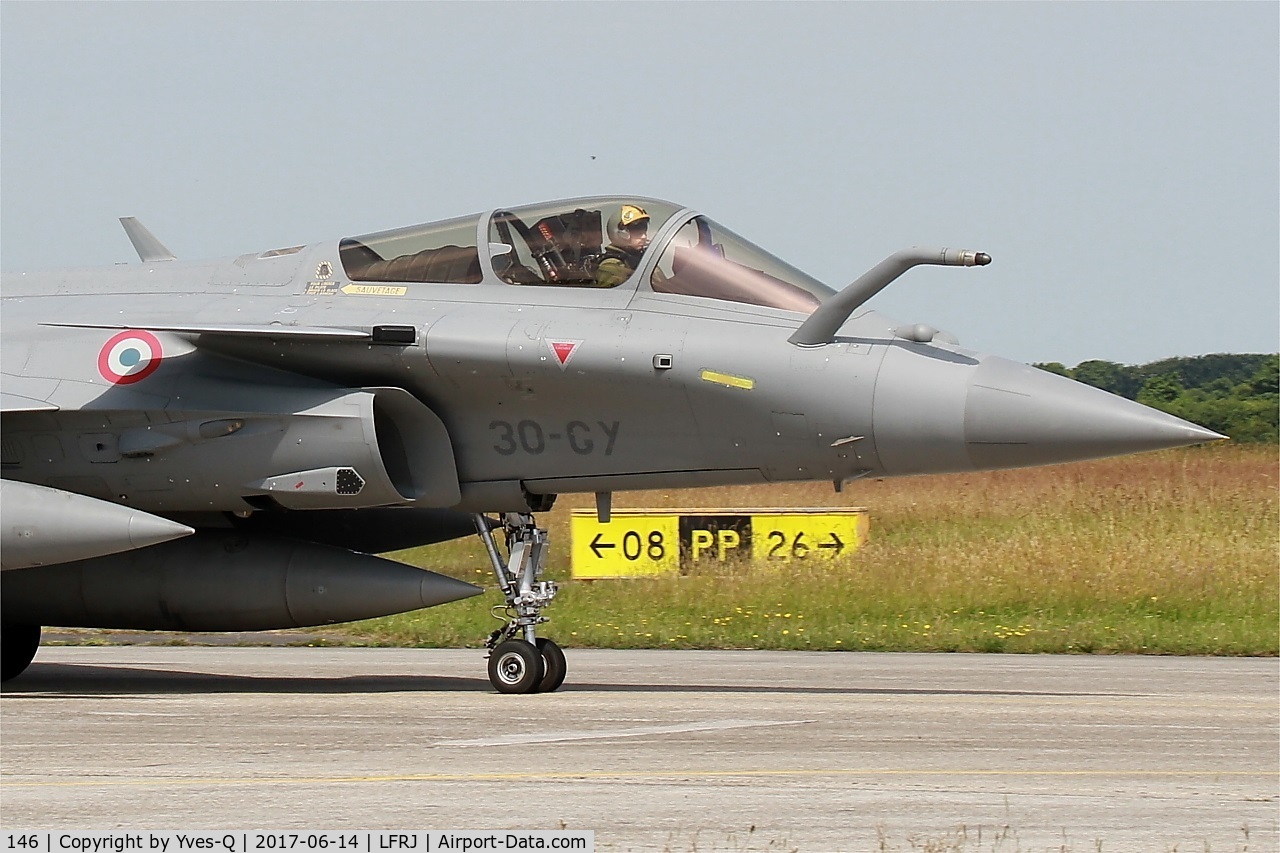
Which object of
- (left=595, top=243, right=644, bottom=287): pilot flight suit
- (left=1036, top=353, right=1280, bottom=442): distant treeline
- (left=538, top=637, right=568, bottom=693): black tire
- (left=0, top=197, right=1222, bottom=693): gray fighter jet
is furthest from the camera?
(left=1036, top=353, right=1280, bottom=442): distant treeline

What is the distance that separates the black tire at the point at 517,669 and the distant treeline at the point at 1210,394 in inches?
792

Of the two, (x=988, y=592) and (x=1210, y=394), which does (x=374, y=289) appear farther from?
(x=1210, y=394)

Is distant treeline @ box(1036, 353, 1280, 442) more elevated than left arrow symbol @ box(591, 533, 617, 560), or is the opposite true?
distant treeline @ box(1036, 353, 1280, 442)

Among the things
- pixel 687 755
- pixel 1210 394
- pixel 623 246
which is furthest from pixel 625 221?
pixel 1210 394

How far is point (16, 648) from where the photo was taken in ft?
43.2

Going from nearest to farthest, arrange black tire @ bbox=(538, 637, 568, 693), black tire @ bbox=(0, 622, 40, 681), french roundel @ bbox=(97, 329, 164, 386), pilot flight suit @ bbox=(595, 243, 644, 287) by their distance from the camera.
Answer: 1. pilot flight suit @ bbox=(595, 243, 644, 287)
2. black tire @ bbox=(538, 637, 568, 693)
3. french roundel @ bbox=(97, 329, 164, 386)
4. black tire @ bbox=(0, 622, 40, 681)

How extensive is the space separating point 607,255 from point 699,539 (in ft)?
36.0

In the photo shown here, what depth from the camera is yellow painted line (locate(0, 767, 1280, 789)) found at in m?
7.69

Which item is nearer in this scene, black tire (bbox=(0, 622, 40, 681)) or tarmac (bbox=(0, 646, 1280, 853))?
tarmac (bbox=(0, 646, 1280, 853))

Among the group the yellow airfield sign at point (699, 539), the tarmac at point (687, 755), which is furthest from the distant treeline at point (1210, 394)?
the tarmac at point (687, 755)

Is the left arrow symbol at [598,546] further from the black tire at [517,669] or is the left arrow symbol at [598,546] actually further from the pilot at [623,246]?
the pilot at [623,246]

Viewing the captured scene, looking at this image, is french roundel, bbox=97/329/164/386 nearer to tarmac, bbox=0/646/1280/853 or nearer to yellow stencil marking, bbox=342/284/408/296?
yellow stencil marking, bbox=342/284/408/296

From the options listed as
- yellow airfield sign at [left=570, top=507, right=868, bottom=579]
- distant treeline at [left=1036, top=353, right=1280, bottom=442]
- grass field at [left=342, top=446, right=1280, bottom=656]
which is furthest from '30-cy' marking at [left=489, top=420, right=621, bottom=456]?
distant treeline at [left=1036, top=353, right=1280, bottom=442]

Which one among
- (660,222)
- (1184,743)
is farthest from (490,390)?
(1184,743)
